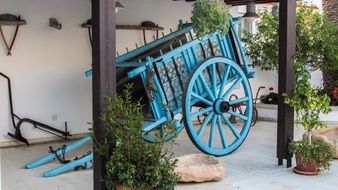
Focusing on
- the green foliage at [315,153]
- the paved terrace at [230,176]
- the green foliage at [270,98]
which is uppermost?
the green foliage at [270,98]

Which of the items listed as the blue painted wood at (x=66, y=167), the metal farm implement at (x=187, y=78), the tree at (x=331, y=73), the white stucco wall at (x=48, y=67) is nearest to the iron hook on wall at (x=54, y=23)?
the white stucco wall at (x=48, y=67)

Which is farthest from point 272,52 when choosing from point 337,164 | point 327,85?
point 337,164

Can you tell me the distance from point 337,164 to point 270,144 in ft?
5.43

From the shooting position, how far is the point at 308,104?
19.2 ft

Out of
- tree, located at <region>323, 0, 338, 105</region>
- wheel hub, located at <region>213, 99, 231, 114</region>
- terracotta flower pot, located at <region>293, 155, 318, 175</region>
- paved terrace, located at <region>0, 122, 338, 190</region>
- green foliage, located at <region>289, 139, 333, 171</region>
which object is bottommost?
paved terrace, located at <region>0, 122, 338, 190</region>

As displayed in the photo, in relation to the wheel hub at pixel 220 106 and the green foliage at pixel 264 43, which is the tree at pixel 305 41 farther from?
the wheel hub at pixel 220 106

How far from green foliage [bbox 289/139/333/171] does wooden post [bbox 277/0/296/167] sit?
350 mm

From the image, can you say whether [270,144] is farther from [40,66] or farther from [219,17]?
[40,66]

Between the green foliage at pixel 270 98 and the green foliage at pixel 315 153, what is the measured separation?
598 centimetres

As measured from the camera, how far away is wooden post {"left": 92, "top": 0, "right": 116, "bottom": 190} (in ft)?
14.5

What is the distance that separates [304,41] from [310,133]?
507cm

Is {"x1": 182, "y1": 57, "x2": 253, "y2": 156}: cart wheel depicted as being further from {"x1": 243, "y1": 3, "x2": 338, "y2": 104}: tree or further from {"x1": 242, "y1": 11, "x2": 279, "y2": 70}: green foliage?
{"x1": 242, "y1": 11, "x2": 279, "y2": 70}: green foliage

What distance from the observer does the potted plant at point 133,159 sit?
13.6 ft

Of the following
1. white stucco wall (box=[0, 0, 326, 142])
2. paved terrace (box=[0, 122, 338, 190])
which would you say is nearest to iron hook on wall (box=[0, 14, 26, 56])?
white stucco wall (box=[0, 0, 326, 142])
